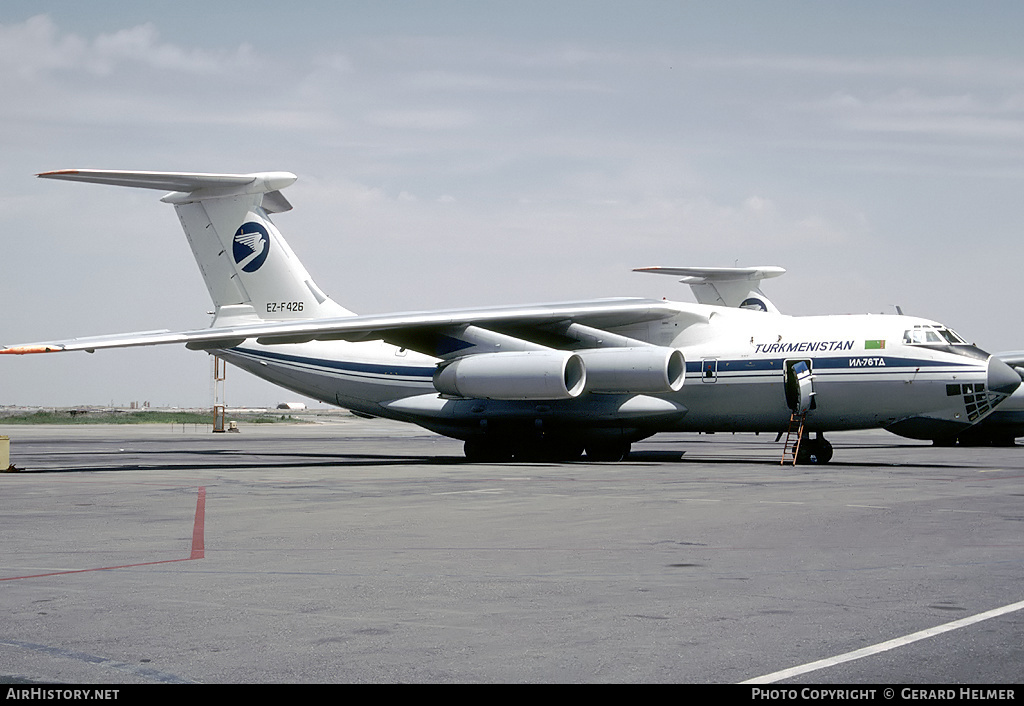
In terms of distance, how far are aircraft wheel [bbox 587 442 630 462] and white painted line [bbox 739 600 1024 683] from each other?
1735cm

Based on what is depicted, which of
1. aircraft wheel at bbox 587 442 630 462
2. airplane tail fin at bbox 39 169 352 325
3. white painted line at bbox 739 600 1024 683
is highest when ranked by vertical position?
airplane tail fin at bbox 39 169 352 325

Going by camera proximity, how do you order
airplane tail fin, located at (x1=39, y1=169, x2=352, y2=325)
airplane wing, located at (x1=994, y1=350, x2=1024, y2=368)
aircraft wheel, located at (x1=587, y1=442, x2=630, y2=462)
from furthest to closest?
1. airplane wing, located at (x1=994, y1=350, x2=1024, y2=368)
2. airplane tail fin, located at (x1=39, y1=169, x2=352, y2=325)
3. aircraft wheel, located at (x1=587, y1=442, x2=630, y2=462)

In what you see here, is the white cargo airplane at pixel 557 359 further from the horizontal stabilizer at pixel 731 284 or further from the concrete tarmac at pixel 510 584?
the horizontal stabilizer at pixel 731 284

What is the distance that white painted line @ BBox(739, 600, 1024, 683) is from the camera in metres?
4.66

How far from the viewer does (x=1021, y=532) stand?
31.4 feet

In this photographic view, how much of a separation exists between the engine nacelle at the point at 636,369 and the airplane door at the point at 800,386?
2010 millimetres

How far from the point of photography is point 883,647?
5.16 m

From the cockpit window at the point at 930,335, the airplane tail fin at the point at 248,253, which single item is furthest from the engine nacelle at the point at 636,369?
the airplane tail fin at the point at 248,253

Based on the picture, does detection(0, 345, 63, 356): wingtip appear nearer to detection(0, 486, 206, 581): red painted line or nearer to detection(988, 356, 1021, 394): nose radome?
detection(0, 486, 206, 581): red painted line

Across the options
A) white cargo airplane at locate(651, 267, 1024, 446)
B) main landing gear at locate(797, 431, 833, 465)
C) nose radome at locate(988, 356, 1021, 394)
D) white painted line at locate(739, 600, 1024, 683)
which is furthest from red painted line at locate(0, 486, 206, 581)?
white cargo airplane at locate(651, 267, 1024, 446)

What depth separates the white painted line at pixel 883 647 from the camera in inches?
184
